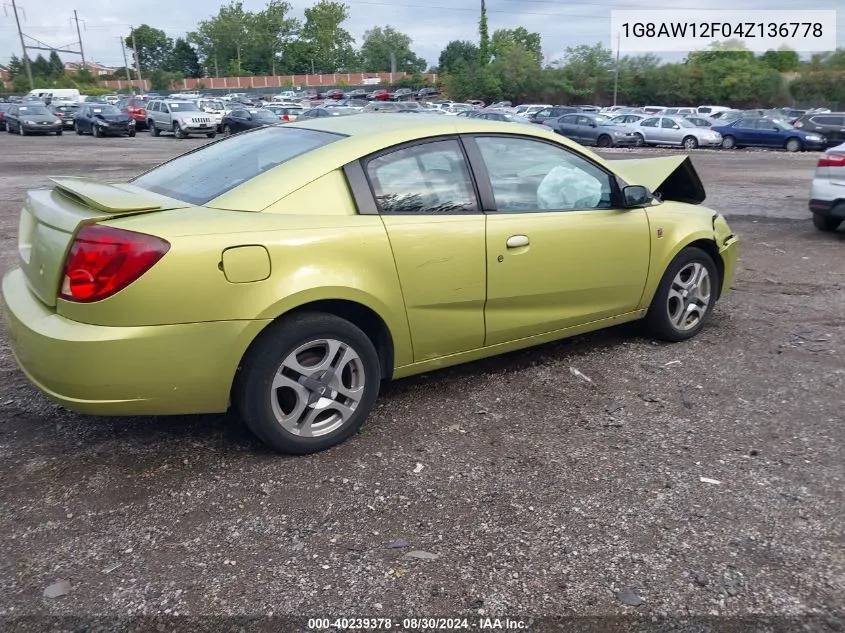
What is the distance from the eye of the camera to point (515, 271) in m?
3.96

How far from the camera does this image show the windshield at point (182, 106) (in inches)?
1307

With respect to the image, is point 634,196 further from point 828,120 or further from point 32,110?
point 32,110

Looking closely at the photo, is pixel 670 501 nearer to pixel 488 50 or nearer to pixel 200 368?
pixel 200 368

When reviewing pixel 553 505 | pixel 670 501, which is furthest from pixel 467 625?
pixel 670 501

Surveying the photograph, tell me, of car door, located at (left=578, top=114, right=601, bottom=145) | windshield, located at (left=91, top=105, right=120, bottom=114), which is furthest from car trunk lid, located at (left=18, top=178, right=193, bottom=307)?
windshield, located at (left=91, top=105, right=120, bottom=114)

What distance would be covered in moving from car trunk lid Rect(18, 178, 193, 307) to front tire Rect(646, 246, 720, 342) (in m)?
3.13

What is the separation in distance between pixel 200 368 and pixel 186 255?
493 mm

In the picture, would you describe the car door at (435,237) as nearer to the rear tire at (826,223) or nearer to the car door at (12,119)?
the rear tire at (826,223)

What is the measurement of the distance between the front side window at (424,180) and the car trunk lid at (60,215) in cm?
96

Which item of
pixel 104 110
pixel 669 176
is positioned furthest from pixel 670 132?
pixel 669 176

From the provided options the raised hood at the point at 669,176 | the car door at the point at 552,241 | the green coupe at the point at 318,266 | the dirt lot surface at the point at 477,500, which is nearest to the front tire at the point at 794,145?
the raised hood at the point at 669,176

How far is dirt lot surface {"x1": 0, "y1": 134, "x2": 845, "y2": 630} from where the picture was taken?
253 cm

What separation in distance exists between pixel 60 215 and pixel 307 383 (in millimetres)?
1345

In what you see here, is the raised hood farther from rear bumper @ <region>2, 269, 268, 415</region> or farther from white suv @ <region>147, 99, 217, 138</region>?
white suv @ <region>147, 99, 217, 138</region>
